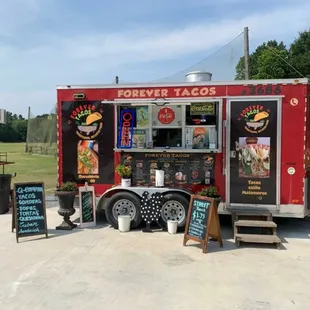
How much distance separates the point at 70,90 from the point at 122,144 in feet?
4.84

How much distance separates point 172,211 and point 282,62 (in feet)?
86.5

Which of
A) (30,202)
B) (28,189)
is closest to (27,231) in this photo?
(30,202)

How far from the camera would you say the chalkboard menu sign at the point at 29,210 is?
608cm

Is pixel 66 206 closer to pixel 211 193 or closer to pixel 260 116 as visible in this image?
pixel 211 193

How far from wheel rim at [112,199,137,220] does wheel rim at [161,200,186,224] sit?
2.00 ft

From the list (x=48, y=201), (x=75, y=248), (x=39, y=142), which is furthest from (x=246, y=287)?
(x=39, y=142)

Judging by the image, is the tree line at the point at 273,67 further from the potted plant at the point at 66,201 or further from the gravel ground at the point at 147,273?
the gravel ground at the point at 147,273

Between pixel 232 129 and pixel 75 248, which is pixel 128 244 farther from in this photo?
pixel 232 129

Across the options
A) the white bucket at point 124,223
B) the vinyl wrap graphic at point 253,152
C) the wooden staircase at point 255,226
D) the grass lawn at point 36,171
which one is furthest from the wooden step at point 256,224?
the grass lawn at point 36,171

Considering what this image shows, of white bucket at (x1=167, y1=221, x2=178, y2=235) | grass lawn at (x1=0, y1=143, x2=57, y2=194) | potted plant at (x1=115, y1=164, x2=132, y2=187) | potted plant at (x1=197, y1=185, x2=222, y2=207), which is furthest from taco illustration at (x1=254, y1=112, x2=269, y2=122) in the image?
grass lawn at (x1=0, y1=143, x2=57, y2=194)

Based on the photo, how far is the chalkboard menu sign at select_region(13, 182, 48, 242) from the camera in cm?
608

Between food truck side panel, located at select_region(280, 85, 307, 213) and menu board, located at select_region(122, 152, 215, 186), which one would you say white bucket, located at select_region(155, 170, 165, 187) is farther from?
food truck side panel, located at select_region(280, 85, 307, 213)

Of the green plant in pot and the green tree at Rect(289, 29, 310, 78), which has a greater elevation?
the green tree at Rect(289, 29, 310, 78)

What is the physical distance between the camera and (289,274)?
461cm
